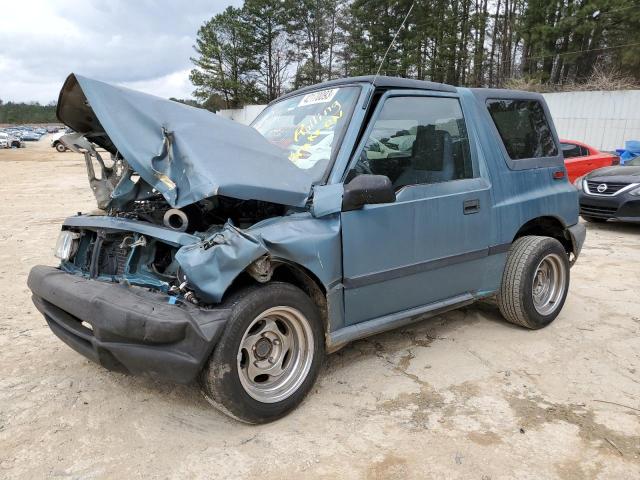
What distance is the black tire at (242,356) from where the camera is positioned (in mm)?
2484

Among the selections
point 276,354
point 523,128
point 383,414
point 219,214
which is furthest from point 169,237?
point 523,128

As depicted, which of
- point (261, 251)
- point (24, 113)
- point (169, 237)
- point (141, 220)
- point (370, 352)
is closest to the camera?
point (261, 251)

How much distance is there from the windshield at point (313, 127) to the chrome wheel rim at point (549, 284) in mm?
2308

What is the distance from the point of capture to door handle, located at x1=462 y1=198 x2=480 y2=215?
3.55 meters

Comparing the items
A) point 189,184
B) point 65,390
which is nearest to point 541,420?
point 189,184

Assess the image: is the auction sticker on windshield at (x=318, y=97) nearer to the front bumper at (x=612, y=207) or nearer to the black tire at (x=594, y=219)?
the front bumper at (x=612, y=207)

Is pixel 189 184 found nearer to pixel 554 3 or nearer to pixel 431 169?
pixel 431 169

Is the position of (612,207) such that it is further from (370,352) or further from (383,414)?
(383,414)

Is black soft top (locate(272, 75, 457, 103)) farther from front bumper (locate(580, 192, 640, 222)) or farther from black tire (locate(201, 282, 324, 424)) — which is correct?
front bumper (locate(580, 192, 640, 222))

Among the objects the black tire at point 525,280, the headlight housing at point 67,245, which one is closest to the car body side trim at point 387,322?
the black tire at point 525,280

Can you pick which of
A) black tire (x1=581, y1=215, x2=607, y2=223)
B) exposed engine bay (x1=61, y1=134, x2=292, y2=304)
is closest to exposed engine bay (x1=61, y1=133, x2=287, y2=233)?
exposed engine bay (x1=61, y1=134, x2=292, y2=304)

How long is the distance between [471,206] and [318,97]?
1.37 metres

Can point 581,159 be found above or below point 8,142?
above

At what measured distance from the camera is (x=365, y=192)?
9.47 feet
